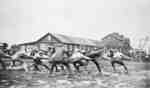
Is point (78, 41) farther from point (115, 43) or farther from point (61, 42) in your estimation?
point (115, 43)

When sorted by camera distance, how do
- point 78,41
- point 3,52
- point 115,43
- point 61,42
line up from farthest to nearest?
point 115,43 < point 78,41 < point 61,42 < point 3,52

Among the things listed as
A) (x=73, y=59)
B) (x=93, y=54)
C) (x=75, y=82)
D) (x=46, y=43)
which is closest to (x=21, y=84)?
(x=75, y=82)

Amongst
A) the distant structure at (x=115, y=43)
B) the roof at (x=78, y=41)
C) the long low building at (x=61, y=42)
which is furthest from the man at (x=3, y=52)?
Result: the distant structure at (x=115, y=43)

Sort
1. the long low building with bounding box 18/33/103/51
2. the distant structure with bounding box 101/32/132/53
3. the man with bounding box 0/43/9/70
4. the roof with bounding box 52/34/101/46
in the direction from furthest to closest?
1. the distant structure with bounding box 101/32/132/53
2. the roof with bounding box 52/34/101/46
3. the long low building with bounding box 18/33/103/51
4. the man with bounding box 0/43/9/70

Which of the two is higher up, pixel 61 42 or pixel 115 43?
pixel 61 42

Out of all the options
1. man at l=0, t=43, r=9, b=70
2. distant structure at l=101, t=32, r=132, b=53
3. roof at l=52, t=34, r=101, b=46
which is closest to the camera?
man at l=0, t=43, r=9, b=70

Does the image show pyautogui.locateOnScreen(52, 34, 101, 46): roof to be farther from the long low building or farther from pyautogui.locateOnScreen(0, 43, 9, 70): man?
pyautogui.locateOnScreen(0, 43, 9, 70): man

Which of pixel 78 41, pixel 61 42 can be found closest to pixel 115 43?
pixel 78 41

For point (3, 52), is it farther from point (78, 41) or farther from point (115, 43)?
point (115, 43)

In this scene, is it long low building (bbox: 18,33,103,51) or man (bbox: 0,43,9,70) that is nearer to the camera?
man (bbox: 0,43,9,70)

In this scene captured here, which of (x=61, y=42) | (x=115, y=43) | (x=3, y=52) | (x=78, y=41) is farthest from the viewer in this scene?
(x=115, y=43)

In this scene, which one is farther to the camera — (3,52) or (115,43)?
(115,43)

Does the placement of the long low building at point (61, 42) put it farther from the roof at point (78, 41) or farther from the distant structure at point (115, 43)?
the distant structure at point (115, 43)

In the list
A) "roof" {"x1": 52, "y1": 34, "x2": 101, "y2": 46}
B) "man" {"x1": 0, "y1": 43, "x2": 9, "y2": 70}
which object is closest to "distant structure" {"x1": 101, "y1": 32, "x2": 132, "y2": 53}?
"roof" {"x1": 52, "y1": 34, "x2": 101, "y2": 46}
